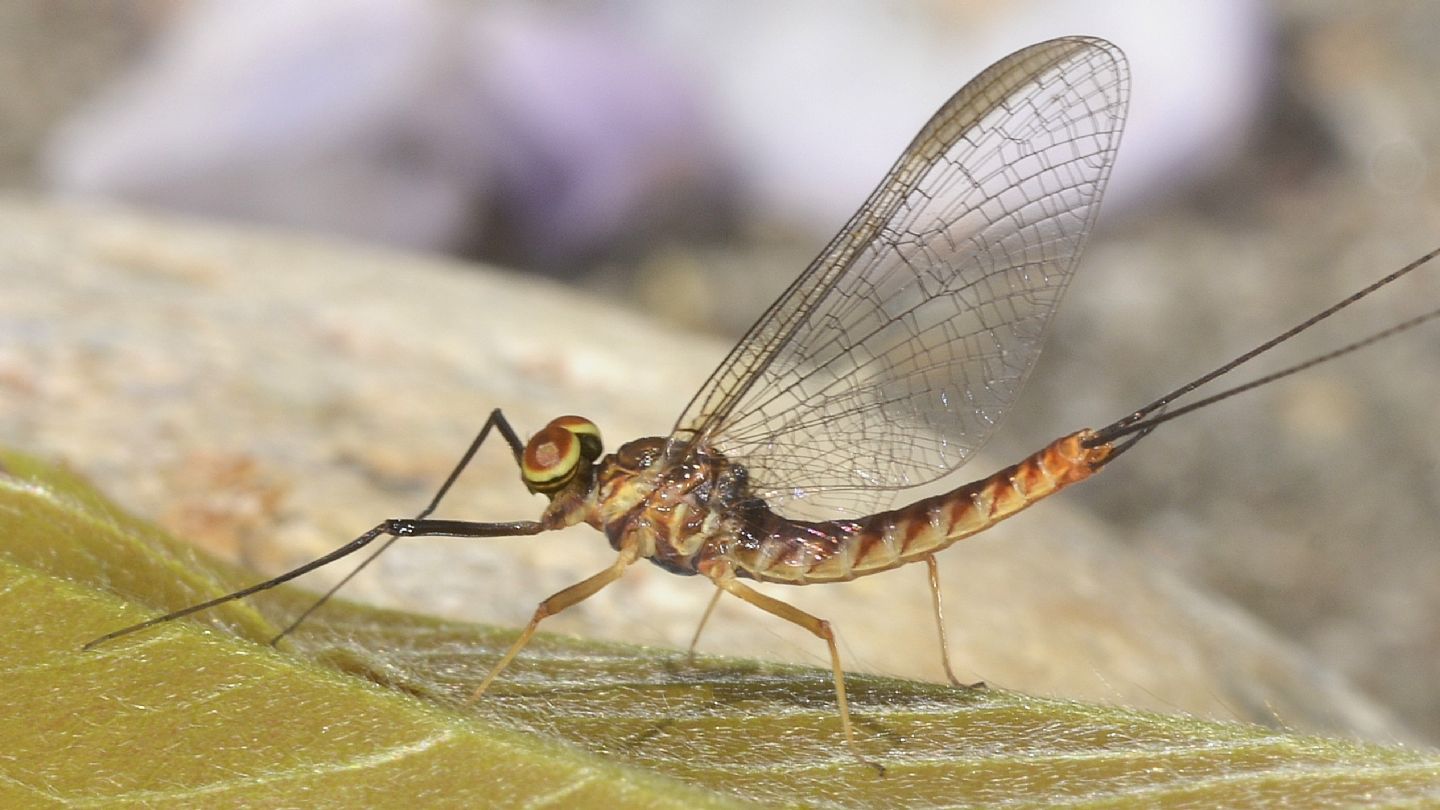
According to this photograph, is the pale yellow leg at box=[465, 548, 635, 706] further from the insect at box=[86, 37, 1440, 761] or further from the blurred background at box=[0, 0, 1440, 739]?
the blurred background at box=[0, 0, 1440, 739]

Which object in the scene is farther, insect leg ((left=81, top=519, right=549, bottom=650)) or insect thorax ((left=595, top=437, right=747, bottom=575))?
insect thorax ((left=595, top=437, right=747, bottom=575))

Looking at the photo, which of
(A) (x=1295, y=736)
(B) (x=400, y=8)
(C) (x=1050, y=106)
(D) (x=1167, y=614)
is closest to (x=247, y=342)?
(C) (x=1050, y=106)

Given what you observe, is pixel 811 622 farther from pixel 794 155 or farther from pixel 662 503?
pixel 794 155

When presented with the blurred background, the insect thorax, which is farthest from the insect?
the blurred background

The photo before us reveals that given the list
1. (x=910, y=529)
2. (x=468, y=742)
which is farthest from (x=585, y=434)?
(x=468, y=742)

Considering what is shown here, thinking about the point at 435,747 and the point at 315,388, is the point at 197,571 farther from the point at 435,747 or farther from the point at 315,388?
the point at 315,388

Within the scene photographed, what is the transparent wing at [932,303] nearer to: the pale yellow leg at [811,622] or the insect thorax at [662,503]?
the insect thorax at [662,503]
